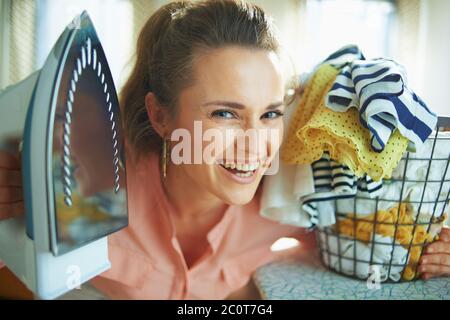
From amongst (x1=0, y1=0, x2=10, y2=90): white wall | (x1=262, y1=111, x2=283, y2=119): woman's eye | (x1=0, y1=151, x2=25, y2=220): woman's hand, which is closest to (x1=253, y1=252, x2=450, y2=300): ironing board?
(x1=262, y1=111, x2=283, y2=119): woman's eye

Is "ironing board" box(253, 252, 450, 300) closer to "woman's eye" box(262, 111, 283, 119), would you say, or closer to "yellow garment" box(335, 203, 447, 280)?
"yellow garment" box(335, 203, 447, 280)

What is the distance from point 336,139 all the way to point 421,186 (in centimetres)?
16

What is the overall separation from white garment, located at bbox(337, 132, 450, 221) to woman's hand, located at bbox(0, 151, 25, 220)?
48 cm

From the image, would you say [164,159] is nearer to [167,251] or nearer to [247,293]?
[167,251]

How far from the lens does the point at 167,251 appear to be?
2.09 feet

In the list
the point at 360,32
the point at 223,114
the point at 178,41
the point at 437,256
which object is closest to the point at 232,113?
the point at 223,114

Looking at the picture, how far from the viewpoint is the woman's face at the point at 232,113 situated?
55 cm

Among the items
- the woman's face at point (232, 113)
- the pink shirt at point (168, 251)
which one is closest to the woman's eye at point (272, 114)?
the woman's face at point (232, 113)

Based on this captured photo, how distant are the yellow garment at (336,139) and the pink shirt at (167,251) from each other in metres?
0.13

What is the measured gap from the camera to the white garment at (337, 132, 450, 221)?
591mm

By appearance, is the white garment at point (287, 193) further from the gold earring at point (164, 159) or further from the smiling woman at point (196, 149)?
the gold earring at point (164, 159)

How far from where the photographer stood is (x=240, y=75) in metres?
0.55
